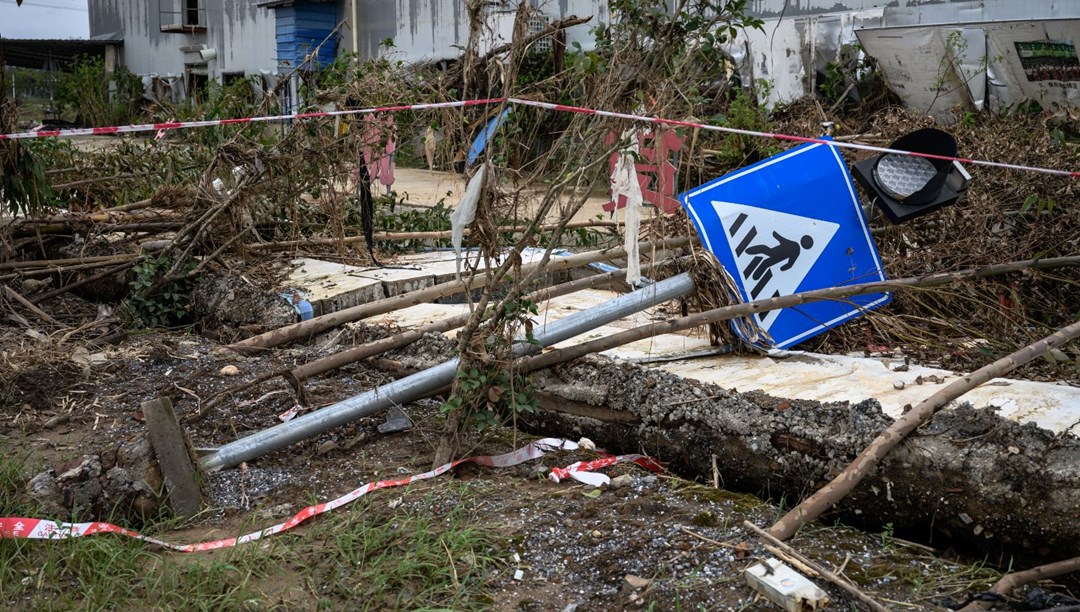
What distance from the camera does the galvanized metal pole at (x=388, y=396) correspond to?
159 inches

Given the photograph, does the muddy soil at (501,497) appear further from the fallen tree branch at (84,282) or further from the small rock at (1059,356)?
the fallen tree branch at (84,282)

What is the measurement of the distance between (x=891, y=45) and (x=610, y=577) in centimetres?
822

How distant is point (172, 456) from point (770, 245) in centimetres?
284

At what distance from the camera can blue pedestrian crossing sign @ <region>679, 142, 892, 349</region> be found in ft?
15.1

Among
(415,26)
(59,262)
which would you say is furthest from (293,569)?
(415,26)

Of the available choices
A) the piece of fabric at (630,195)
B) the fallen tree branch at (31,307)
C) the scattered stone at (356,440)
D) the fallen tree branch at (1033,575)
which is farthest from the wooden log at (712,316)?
the fallen tree branch at (31,307)

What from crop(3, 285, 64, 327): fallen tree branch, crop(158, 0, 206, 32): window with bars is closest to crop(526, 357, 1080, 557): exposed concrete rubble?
crop(3, 285, 64, 327): fallen tree branch

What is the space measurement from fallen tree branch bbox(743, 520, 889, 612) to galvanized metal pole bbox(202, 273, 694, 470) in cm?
147

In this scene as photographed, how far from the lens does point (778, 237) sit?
4633 millimetres

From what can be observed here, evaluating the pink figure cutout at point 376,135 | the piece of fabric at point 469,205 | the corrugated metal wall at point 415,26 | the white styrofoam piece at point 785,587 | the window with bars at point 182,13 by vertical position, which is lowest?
the white styrofoam piece at point 785,587

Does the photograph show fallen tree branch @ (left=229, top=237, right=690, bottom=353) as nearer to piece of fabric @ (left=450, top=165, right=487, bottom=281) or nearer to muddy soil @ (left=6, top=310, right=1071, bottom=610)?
muddy soil @ (left=6, top=310, right=1071, bottom=610)

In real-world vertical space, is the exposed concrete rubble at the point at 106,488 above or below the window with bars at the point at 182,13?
below

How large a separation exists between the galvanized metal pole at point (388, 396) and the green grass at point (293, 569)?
22.4 inches

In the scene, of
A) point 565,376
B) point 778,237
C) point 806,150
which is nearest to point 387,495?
point 565,376
